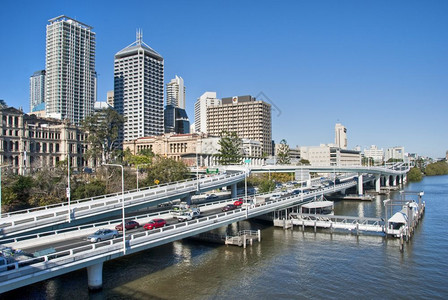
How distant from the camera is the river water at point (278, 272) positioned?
Answer: 35.0 m

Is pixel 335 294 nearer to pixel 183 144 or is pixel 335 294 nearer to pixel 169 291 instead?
pixel 169 291

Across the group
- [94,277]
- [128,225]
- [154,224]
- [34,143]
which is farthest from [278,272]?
[34,143]

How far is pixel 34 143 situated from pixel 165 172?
4525 cm

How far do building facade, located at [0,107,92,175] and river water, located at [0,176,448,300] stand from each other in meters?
56.3

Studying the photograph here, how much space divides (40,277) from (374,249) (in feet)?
136

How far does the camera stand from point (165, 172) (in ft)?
303

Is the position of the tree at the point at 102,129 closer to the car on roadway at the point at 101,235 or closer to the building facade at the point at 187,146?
the car on roadway at the point at 101,235

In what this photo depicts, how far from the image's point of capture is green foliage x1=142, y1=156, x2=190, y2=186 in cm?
9075

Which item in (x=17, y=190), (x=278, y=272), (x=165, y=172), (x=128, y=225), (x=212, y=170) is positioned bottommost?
(x=278, y=272)

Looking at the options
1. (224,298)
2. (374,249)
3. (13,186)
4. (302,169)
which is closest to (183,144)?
(302,169)

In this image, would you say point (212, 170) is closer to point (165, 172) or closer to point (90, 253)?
point (165, 172)

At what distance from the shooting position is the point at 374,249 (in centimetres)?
5006

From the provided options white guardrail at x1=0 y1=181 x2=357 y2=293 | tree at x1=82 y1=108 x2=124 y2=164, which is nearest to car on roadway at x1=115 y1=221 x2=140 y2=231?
white guardrail at x1=0 y1=181 x2=357 y2=293

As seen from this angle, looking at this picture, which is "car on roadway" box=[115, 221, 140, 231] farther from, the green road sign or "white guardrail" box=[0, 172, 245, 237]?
the green road sign
